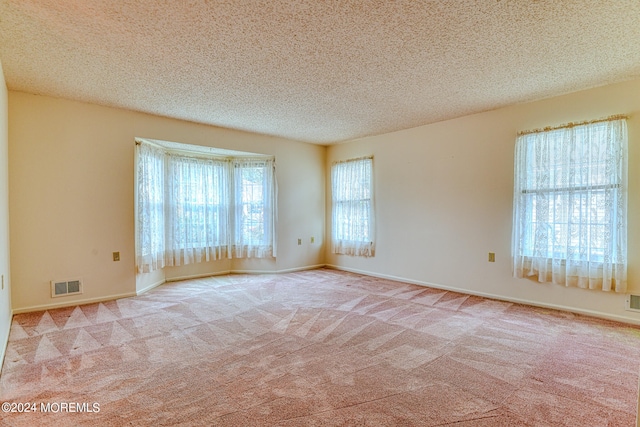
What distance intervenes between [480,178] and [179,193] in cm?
447

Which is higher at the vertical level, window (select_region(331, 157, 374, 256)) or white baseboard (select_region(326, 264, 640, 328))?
window (select_region(331, 157, 374, 256))

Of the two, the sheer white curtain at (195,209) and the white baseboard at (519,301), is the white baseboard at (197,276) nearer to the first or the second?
the sheer white curtain at (195,209)

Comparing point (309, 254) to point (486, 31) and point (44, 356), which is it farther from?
point (486, 31)

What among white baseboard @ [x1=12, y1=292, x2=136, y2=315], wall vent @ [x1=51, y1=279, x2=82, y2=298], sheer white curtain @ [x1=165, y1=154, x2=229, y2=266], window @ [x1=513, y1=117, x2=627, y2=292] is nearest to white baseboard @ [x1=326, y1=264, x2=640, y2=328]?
window @ [x1=513, y1=117, x2=627, y2=292]

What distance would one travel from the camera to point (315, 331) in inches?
119

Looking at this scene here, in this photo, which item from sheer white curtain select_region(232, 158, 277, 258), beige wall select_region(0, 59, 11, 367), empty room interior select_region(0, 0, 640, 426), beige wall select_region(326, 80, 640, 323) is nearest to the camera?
empty room interior select_region(0, 0, 640, 426)

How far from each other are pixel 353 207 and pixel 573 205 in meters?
3.20

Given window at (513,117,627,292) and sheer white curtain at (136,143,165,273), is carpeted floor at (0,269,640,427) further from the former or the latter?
sheer white curtain at (136,143,165,273)

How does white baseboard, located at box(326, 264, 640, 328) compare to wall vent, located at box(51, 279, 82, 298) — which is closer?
white baseboard, located at box(326, 264, 640, 328)

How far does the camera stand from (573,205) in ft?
11.5

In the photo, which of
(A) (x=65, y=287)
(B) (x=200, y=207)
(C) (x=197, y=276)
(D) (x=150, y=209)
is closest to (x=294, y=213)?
(B) (x=200, y=207)

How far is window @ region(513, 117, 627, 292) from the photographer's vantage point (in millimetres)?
3246

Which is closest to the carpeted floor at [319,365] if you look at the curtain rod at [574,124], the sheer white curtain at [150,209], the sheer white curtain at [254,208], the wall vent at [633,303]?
the wall vent at [633,303]

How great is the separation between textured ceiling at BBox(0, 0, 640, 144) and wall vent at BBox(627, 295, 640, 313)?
217 cm
